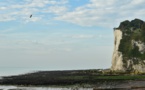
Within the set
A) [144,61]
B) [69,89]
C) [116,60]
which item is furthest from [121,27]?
[69,89]

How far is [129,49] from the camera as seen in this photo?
14350 cm

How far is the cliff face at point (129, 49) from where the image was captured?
448ft

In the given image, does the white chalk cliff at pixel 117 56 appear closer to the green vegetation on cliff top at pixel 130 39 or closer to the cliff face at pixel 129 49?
the cliff face at pixel 129 49

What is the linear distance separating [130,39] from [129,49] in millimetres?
5280

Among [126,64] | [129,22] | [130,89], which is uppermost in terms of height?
[129,22]

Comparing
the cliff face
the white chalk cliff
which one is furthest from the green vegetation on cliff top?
the white chalk cliff

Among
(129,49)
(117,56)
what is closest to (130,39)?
(129,49)

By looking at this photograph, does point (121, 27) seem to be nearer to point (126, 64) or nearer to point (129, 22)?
point (129, 22)

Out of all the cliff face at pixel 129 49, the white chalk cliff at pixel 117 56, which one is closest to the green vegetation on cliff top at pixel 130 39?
the cliff face at pixel 129 49

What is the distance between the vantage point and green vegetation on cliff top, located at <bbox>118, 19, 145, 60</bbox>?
139 meters

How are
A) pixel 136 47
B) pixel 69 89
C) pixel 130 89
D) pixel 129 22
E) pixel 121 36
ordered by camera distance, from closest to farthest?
pixel 130 89, pixel 69 89, pixel 136 47, pixel 121 36, pixel 129 22

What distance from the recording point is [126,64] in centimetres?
14112

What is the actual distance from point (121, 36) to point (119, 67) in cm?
1501

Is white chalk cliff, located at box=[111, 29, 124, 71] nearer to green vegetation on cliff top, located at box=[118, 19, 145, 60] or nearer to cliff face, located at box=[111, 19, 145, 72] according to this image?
cliff face, located at box=[111, 19, 145, 72]
